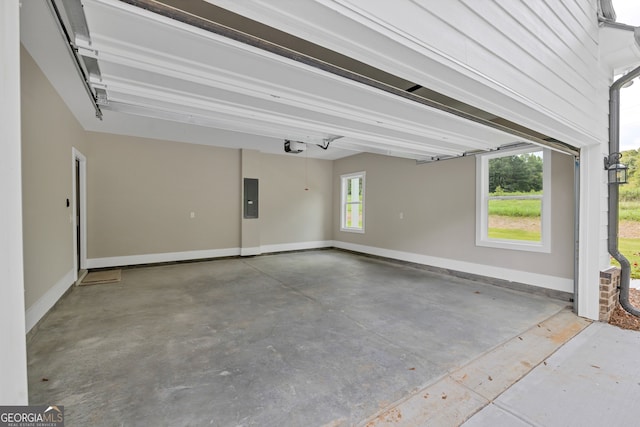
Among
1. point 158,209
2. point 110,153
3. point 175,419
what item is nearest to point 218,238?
point 158,209

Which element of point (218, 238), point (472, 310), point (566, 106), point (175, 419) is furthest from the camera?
point (218, 238)

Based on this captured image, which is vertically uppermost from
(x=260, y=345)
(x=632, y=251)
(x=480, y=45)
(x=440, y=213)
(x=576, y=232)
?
(x=480, y=45)

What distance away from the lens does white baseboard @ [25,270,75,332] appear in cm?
267

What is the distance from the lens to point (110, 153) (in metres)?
5.48

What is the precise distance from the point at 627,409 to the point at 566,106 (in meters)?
2.37

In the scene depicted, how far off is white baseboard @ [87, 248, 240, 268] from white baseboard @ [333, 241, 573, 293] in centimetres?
383

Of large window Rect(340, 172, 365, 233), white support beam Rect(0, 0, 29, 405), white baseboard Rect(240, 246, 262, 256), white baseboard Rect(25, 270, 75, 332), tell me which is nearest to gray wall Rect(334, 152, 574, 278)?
large window Rect(340, 172, 365, 233)

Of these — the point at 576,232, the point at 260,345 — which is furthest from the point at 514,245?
the point at 260,345

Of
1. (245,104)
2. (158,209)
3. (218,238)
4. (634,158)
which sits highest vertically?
(245,104)

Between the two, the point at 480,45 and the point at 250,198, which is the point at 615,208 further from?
the point at 250,198

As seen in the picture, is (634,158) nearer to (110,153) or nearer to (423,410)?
(423,410)

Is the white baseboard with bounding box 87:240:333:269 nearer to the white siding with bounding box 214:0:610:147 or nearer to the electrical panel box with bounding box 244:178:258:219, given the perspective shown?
the electrical panel box with bounding box 244:178:258:219

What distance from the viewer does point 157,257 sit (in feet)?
19.5
